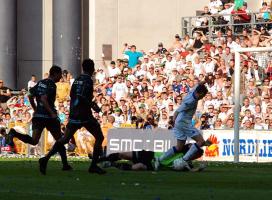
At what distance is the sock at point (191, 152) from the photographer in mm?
20312

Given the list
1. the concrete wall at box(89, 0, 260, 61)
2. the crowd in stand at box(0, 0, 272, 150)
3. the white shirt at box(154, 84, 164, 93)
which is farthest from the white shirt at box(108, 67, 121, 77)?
the concrete wall at box(89, 0, 260, 61)

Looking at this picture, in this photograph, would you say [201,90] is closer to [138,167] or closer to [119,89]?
[138,167]

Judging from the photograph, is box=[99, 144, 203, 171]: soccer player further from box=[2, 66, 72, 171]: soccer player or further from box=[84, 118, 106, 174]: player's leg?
box=[2, 66, 72, 171]: soccer player

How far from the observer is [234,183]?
57.0 ft

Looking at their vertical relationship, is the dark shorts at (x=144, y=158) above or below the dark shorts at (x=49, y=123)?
below

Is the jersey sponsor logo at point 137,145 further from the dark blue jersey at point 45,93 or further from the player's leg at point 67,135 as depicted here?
the player's leg at point 67,135

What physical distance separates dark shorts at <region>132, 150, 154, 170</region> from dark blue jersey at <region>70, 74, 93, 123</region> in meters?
1.51

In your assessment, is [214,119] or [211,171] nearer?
[211,171]

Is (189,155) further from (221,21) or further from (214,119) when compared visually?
(221,21)

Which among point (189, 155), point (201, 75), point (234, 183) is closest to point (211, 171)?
point (189, 155)

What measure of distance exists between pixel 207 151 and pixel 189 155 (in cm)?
966

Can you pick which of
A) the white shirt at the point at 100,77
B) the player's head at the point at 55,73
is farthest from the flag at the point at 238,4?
the player's head at the point at 55,73

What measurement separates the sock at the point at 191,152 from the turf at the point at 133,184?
0.43 m

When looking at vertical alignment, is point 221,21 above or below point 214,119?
above
